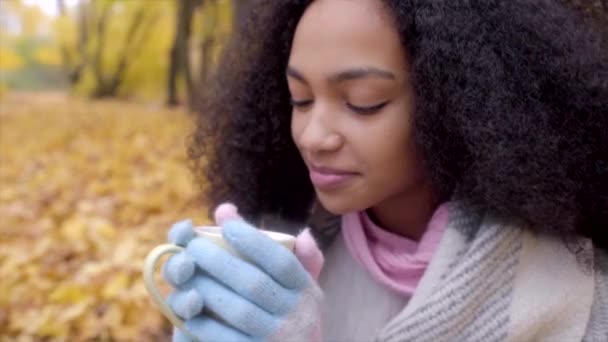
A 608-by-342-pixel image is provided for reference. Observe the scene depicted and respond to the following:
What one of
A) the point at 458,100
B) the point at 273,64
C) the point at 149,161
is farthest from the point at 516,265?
the point at 149,161

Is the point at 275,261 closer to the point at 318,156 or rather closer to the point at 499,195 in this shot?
the point at 318,156

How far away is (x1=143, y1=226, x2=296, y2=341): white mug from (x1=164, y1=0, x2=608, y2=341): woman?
2 centimetres

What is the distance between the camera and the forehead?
3.63 feet

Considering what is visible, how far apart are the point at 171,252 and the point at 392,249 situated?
0.49 metres

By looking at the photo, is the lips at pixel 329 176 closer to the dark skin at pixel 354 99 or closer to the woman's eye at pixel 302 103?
the dark skin at pixel 354 99

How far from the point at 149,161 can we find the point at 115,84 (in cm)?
1171

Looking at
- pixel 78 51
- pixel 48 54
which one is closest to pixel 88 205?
pixel 48 54

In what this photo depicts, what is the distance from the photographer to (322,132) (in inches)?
45.1

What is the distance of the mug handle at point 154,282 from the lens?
0.97 meters

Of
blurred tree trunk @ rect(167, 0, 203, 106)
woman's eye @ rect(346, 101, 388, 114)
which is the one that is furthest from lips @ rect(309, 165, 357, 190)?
blurred tree trunk @ rect(167, 0, 203, 106)

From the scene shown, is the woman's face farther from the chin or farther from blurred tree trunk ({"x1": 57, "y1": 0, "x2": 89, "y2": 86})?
blurred tree trunk ({"x1": 57, "y1": 0, "x2": 89, "y2": 86})

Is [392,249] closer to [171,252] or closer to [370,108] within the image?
[370,108]

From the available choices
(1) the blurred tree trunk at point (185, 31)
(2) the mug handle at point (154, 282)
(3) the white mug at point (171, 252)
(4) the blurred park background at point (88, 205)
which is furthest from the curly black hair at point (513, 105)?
(1) the blurred tree trunk at point (185, 31)

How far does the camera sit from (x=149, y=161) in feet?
17.0
